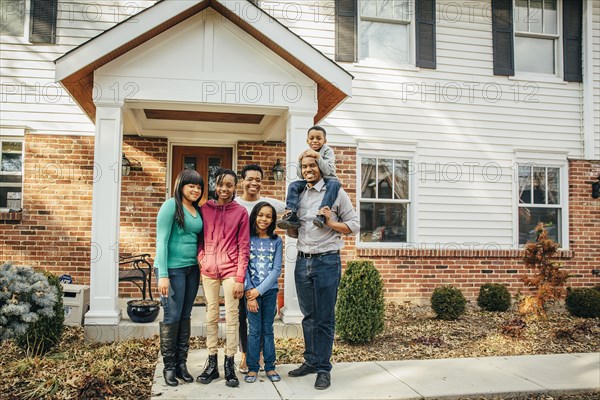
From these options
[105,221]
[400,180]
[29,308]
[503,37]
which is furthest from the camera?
[503,37]

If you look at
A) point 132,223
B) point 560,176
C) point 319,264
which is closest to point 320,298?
point 319,264

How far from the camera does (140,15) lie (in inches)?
→ 204

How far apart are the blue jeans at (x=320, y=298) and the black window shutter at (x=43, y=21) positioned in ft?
19.5

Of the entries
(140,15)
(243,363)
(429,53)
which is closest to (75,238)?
(140,15)

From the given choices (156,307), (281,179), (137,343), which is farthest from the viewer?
(281,179)

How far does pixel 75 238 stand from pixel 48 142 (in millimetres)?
1499

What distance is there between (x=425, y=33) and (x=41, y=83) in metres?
6.28

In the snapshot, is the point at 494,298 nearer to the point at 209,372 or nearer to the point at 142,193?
the point at 209,372

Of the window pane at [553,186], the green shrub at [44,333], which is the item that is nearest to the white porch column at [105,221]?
the green shrub at [44,333]

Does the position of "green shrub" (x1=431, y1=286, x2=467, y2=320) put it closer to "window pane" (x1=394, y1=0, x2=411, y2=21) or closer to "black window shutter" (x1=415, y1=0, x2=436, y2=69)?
"black window shutter" (x1=415, y1=0, x2=436, y2=69)

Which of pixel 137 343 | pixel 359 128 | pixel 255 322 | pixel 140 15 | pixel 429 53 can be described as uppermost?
pixel 429 53

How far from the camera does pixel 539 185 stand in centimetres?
898

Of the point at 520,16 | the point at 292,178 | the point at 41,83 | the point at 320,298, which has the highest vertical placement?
the point at 520,16

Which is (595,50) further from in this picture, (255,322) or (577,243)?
(255,322)
